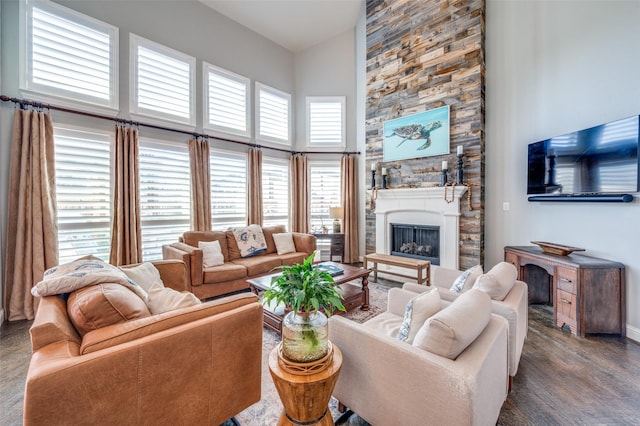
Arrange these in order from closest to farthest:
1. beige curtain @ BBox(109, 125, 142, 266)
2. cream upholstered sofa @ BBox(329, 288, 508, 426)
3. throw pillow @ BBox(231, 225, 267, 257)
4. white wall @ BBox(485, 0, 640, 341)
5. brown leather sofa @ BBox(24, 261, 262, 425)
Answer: brown leather sofa @ BBox(24, 261, 262, 425) < cream upholstered sofa @ BBox(329, 288, 508, 426) < white wall @ BBox(485, 0, 640, 341) < beige curtain @ BBox(109, 125, 142, 266) < throw pillow @ BBox(231, 225, 267, 257)

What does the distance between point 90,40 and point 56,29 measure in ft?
1.00

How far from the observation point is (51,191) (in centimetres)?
302

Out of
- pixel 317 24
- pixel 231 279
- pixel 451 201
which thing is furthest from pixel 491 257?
pixel 317 24

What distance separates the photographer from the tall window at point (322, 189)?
5.73 m

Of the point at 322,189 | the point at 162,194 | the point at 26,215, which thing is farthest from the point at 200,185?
the point at 322,189

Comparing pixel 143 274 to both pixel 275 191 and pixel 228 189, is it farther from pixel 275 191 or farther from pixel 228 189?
pixel 275 191

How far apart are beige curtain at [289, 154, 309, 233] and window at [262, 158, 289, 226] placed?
17cm

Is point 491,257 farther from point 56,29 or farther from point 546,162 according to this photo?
point 56,29

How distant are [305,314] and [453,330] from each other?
0.65 metres

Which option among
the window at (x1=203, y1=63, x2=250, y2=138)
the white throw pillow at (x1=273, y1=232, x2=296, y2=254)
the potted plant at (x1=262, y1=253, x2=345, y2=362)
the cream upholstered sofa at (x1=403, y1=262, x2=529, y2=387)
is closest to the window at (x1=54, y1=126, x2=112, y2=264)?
the window at (x1=203, y1=63, x2=250, y2=138)

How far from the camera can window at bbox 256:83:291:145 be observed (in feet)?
17.2

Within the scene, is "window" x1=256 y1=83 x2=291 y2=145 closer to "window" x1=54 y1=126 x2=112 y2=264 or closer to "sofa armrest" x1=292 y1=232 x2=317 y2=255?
"sofa armrest" x1=292 y1=232 x2=317 y2=255

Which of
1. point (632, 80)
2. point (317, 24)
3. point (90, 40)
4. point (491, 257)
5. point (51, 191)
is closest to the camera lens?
point (632, 80)

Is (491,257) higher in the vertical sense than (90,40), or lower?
lower
